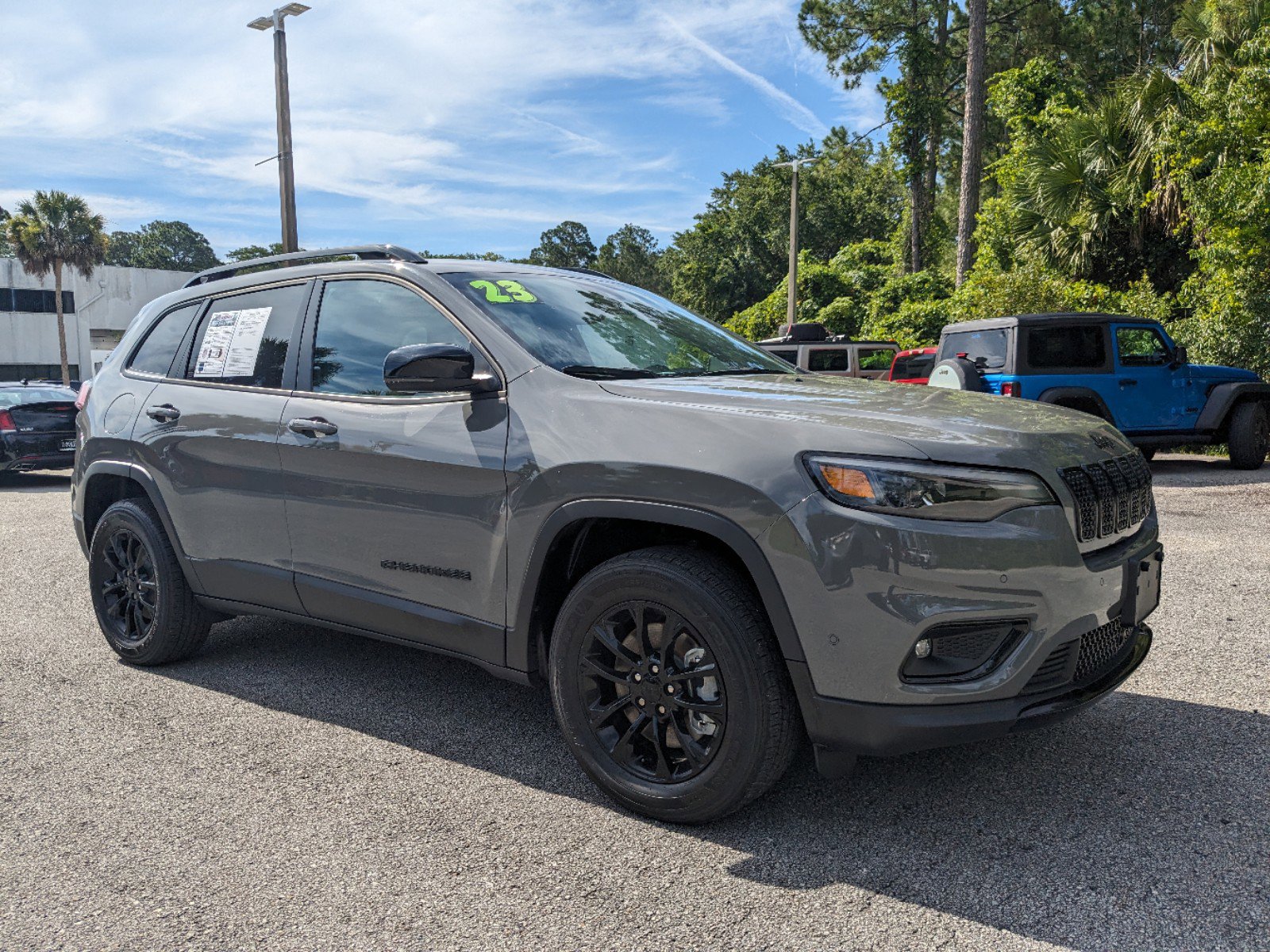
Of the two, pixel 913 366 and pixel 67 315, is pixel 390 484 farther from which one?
pixel 67 315

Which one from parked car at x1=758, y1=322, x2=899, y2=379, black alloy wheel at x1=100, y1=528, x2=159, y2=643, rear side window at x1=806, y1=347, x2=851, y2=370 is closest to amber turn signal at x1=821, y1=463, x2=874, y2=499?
black alloy wheel at x1=100, y1=528, x2=159, y2=643

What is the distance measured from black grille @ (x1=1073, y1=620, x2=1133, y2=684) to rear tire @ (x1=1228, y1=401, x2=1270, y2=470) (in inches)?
413

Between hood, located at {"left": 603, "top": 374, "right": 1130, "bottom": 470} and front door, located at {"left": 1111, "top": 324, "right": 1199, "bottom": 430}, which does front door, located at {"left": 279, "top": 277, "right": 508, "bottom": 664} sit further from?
front door, located at {"left": 1111, "top": 324, "right": 1199, "bottom": 430}

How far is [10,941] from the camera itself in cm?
253

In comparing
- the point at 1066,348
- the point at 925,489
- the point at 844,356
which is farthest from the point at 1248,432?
the point at 925,489

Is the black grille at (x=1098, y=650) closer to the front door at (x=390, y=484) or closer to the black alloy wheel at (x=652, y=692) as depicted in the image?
the black alloy wheel at (x=652, y=692)

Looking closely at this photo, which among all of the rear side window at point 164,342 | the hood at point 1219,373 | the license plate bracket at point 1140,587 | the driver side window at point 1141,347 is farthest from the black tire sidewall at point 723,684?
the hood at point 1219,373

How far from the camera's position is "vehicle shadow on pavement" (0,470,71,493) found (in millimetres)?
14406

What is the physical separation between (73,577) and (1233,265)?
46.8 feet

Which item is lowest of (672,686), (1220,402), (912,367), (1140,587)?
(672,686)

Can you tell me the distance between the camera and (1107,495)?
3000 mm

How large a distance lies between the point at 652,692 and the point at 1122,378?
1012 centimetres

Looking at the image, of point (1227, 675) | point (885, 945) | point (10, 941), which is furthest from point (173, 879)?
point (1227, 675)

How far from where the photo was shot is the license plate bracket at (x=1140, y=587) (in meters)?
2.99
